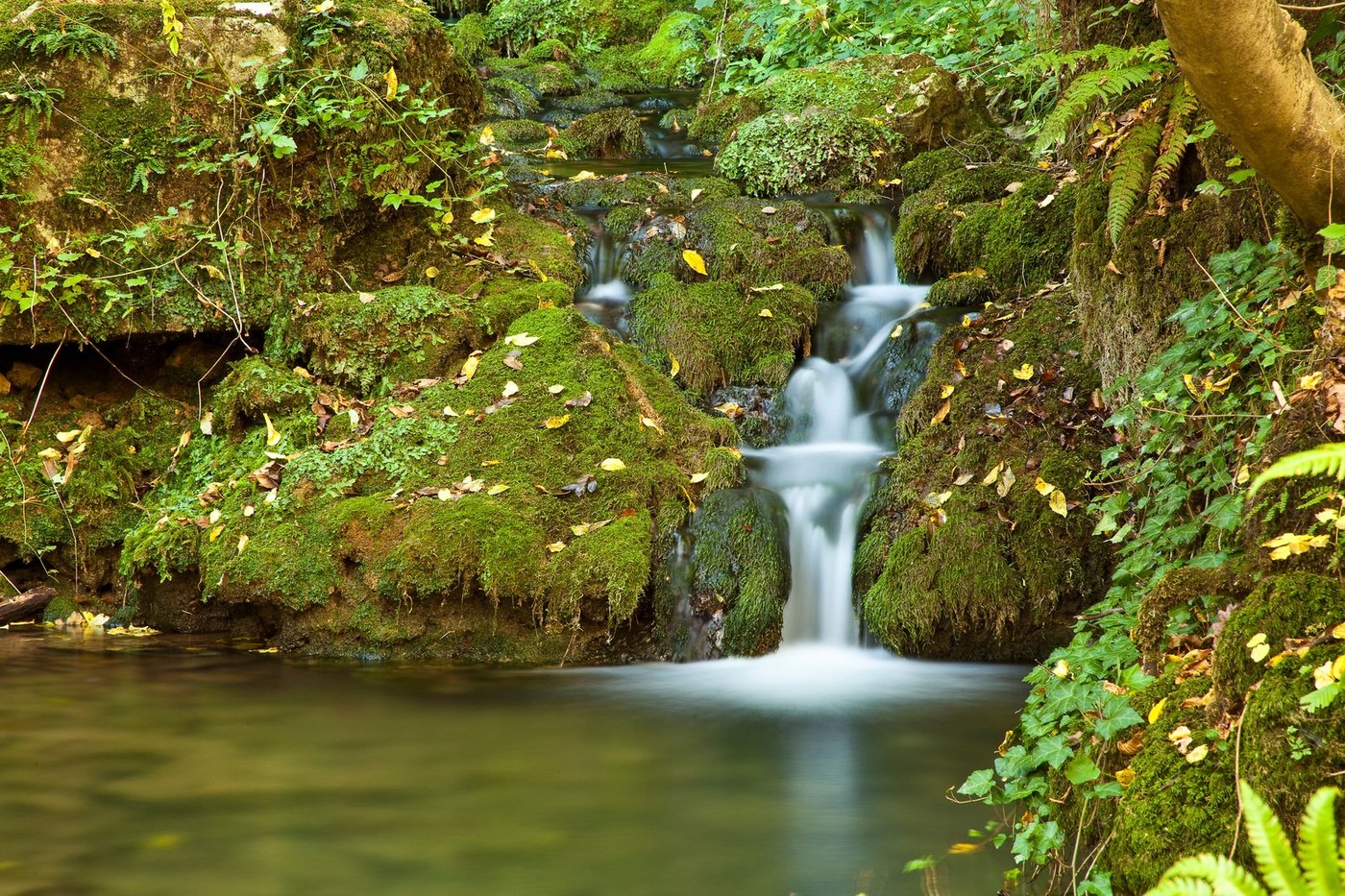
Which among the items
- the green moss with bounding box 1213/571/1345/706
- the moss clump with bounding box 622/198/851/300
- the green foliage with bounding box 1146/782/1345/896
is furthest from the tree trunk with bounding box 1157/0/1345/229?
the moss clump with bounding box 622/198/851/300

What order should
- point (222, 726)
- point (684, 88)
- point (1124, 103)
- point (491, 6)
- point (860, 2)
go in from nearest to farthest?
point (222, 726), point (1124, 103), point (860, 2), point (684, 88), point (491, 6)

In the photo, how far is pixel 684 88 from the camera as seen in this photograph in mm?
16047

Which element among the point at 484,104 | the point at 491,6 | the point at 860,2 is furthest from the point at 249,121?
the point at 491,6

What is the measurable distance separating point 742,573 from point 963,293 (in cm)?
297

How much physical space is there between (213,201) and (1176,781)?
6.87 metres

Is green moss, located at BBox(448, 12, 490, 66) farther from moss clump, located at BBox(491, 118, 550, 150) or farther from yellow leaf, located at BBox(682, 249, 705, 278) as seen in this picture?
yellow leaf, located at BBox(682, 249, 705, 278)

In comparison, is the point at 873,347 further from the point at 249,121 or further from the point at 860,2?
the point at 860,2

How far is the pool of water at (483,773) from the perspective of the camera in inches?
147

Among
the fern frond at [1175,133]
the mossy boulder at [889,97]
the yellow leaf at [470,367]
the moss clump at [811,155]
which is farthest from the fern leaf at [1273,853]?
the mossy boulder at [889,97]

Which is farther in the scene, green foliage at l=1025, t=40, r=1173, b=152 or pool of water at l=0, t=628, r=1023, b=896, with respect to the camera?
pool of water at l=0, t=628, r=1023, b=896

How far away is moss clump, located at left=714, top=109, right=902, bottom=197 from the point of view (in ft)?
34.2

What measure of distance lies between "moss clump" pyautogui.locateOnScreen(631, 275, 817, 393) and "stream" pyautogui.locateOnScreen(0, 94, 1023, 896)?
87cm

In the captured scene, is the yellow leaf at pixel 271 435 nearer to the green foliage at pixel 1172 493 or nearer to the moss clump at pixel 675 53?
the green foliage at pixel 1172 493

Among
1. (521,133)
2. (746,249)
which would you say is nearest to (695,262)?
(746,249)
